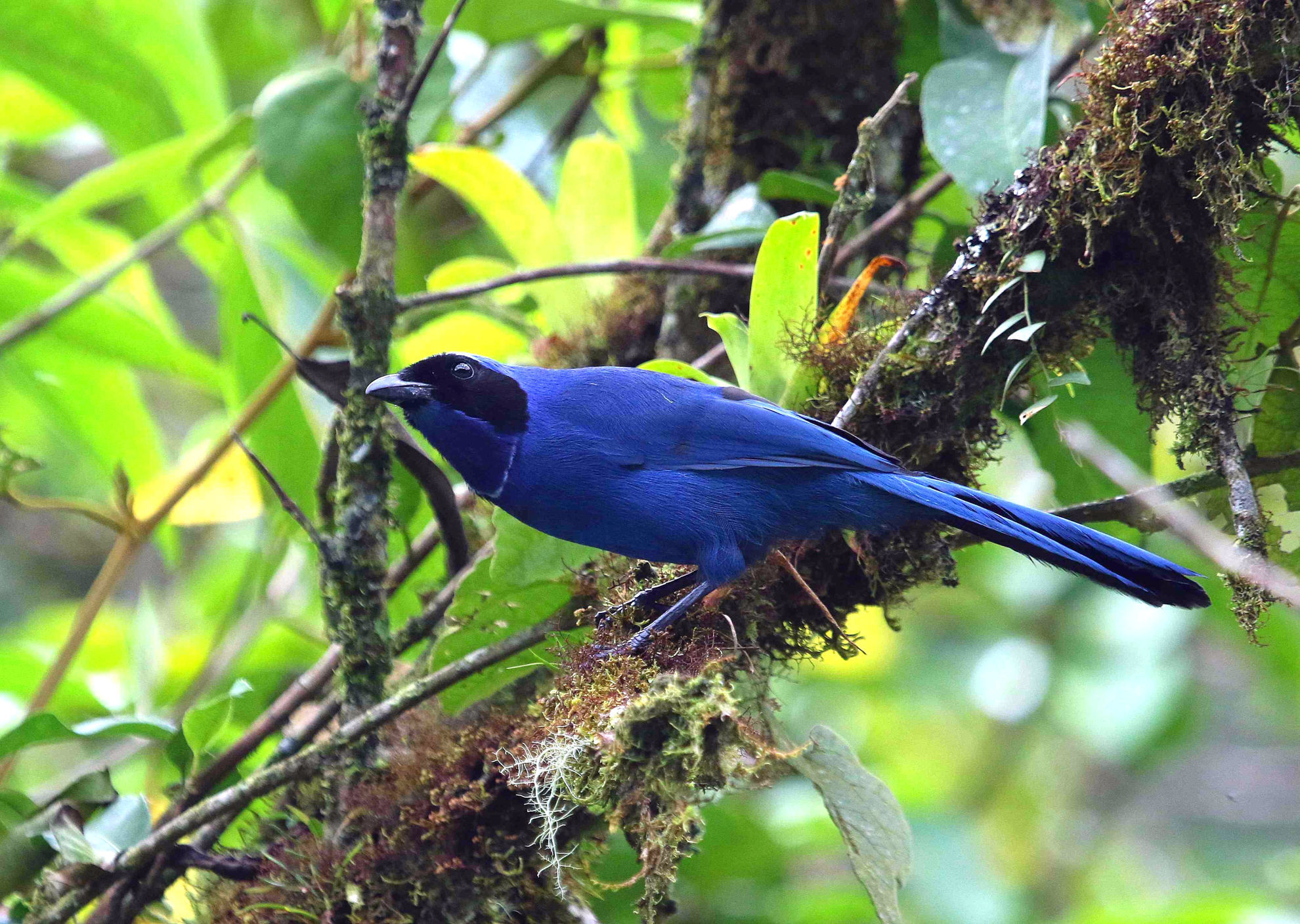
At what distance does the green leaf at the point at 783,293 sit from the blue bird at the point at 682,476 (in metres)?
0.11

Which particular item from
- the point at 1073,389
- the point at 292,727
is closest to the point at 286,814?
the point at 292,727

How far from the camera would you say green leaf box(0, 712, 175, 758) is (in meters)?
2.54

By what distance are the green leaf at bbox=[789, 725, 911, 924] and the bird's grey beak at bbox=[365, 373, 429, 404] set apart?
3.62 ft

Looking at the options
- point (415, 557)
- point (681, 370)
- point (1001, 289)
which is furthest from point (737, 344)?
point (415, 557)

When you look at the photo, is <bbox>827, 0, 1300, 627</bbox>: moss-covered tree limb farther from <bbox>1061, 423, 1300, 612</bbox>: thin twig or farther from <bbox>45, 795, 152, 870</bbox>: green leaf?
<bbox>45, 795, 152, 870</bbox>: green leaf

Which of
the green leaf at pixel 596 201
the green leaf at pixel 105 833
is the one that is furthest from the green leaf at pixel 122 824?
the green leaf at pixel 596 201

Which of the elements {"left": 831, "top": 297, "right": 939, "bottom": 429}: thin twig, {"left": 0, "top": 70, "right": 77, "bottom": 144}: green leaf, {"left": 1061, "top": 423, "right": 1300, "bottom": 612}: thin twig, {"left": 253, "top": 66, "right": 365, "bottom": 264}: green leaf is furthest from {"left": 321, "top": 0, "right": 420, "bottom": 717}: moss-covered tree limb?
{"left": 0, "top": 70, "right": 77, "bottom": 144}: green leaf

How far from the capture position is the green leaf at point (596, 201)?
318 centimetres

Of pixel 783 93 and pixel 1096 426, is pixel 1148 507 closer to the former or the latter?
pixel 1096 426

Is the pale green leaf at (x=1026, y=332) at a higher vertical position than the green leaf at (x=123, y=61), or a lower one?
lower

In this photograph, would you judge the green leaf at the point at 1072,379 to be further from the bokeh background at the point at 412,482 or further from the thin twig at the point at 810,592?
the thin twig at the point at 810,592

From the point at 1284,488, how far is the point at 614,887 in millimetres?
1597

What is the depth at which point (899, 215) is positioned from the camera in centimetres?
306

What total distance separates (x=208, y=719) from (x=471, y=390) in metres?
0.92
